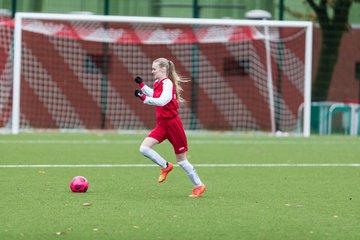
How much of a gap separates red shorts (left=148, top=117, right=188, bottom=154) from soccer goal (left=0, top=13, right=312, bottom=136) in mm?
13727

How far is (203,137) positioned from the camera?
883 inches

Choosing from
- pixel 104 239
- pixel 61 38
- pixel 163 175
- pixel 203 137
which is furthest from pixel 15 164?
pixel 61 38

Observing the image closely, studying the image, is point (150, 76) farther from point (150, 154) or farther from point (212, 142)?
point (150, 154)

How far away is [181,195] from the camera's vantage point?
34.7 feet

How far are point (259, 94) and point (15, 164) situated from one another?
13138mm

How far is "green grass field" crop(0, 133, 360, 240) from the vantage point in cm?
800

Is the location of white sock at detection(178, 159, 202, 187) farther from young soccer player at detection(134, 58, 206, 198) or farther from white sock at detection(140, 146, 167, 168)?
white sock at detection(140, 146, 167, 168)

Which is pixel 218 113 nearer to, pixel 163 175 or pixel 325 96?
pixel 325 96

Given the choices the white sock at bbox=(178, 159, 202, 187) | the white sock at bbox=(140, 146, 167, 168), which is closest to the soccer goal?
the white sock at bbox=(140, 146, 167, 168)

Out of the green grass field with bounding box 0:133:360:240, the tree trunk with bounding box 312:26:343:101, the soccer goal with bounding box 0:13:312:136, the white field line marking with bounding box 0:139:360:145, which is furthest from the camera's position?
the tree trunk with bounding box 312:26:343:101

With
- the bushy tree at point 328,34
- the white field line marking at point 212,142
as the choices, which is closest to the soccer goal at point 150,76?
the bushy tree at point 328,34

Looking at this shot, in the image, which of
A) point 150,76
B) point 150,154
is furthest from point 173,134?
point 150,76

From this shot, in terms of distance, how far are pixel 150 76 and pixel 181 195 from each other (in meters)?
17.0

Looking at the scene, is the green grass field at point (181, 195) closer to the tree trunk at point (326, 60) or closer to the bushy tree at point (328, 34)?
the tree trunk at point (326, 60)
